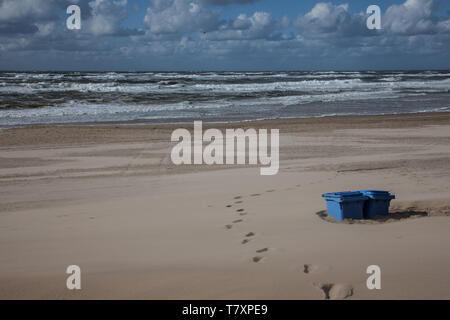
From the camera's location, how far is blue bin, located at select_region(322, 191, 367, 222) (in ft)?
17.9

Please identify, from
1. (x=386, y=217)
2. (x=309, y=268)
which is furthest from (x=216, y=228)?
(x=386, y=217)

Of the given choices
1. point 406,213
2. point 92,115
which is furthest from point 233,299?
point 92,115

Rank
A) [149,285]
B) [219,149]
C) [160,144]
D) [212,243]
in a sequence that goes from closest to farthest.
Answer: [149,285]
[212,243]
[219,149]
[160,144]

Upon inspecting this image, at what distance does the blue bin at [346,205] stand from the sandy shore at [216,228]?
0.59 ft

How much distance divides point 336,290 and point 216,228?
6.34ft

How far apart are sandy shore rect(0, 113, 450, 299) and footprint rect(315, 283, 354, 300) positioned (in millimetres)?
13

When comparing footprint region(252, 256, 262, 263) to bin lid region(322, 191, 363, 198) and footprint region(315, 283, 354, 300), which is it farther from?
bin lid region(322, 191, 363, 198)

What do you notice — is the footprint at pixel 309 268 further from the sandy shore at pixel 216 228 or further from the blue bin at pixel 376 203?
the blue bin at pixel 376 203

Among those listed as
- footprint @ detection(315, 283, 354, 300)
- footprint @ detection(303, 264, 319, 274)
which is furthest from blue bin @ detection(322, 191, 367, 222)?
footprint @ detection(315, 283, 354, 300)

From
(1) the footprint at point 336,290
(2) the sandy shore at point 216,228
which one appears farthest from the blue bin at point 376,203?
(1) the footprint at point 336,290
